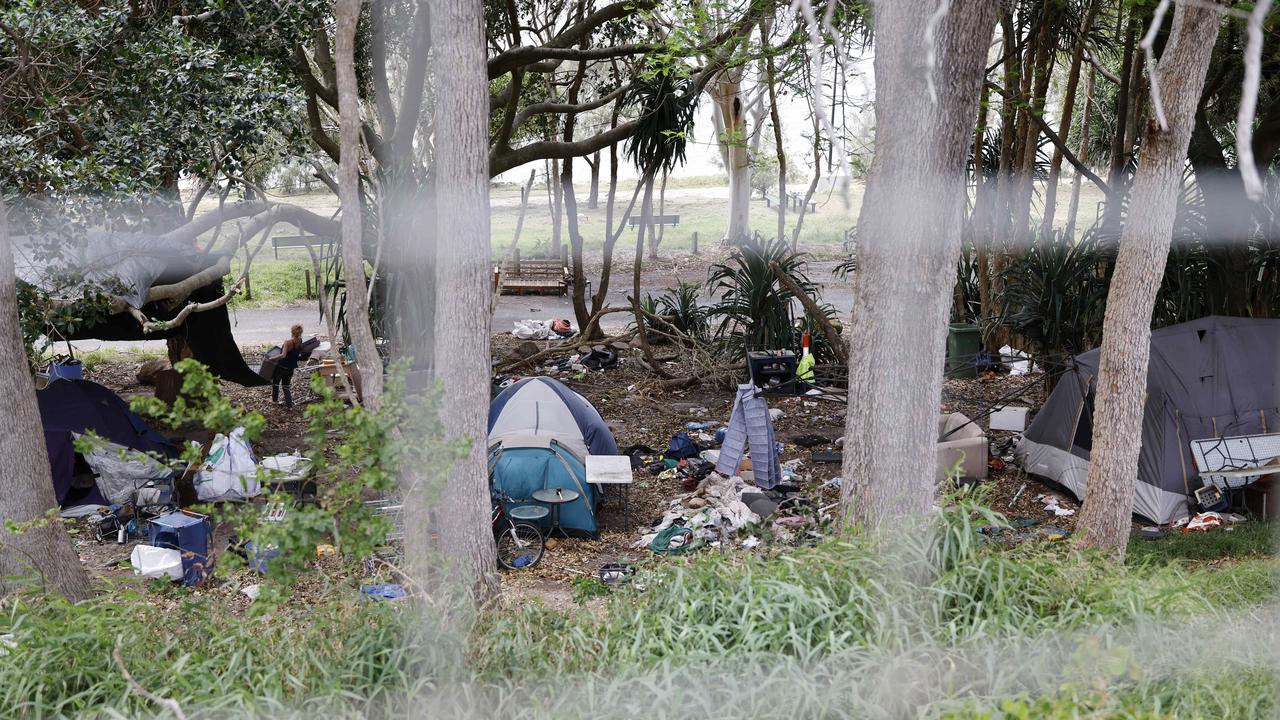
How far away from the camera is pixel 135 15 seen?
22.9 ft

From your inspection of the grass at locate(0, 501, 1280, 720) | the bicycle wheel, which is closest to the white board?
the bicycle wheel

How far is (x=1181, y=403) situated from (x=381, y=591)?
260 inches

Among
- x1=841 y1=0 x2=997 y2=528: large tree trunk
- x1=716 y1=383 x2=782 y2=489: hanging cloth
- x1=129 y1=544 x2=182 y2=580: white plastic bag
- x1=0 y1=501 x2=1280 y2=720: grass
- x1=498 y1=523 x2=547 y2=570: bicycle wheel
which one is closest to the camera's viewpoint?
x1=0 y1=501 x2=1280 y2=720: grass

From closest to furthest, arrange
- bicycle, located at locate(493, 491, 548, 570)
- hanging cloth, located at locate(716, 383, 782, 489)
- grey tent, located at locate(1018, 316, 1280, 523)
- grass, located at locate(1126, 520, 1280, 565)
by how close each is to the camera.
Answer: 1. grass, located at locate(1126, 520, 1280, 565)
2. bicycle, located at locate(493, 491, 548, 570)
3. grey tent, located at locate(1018, 316, 1280, 523)
4. hanging cloth, located at locate(716, 383, 782, 489)

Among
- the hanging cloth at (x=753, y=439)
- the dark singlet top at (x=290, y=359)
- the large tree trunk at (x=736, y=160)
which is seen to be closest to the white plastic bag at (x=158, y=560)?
the hanging cloth at (x=753, y=439)

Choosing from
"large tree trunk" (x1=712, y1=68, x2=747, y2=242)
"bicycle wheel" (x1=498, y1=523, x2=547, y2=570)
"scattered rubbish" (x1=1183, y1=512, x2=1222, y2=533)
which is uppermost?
"large tree trunk" (x1=712, y1=68, x2=747, y2=242)

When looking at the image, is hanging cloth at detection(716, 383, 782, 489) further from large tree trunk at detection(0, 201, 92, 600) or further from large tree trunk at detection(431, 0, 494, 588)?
large tree trunk at detection(0, 201, 92, 600)

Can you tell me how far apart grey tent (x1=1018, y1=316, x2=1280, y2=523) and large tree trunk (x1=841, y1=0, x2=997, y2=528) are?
339cm

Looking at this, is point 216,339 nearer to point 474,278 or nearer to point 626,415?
point 626,415

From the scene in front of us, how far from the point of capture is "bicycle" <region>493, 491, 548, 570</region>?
743cm

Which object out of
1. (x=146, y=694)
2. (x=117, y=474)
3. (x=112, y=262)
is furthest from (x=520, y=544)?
(x=146, y=694)

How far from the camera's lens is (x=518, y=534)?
24.9 feet

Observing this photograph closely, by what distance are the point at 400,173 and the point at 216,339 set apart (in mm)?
3517

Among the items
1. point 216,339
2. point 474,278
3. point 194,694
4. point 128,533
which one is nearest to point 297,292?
point 216,339
